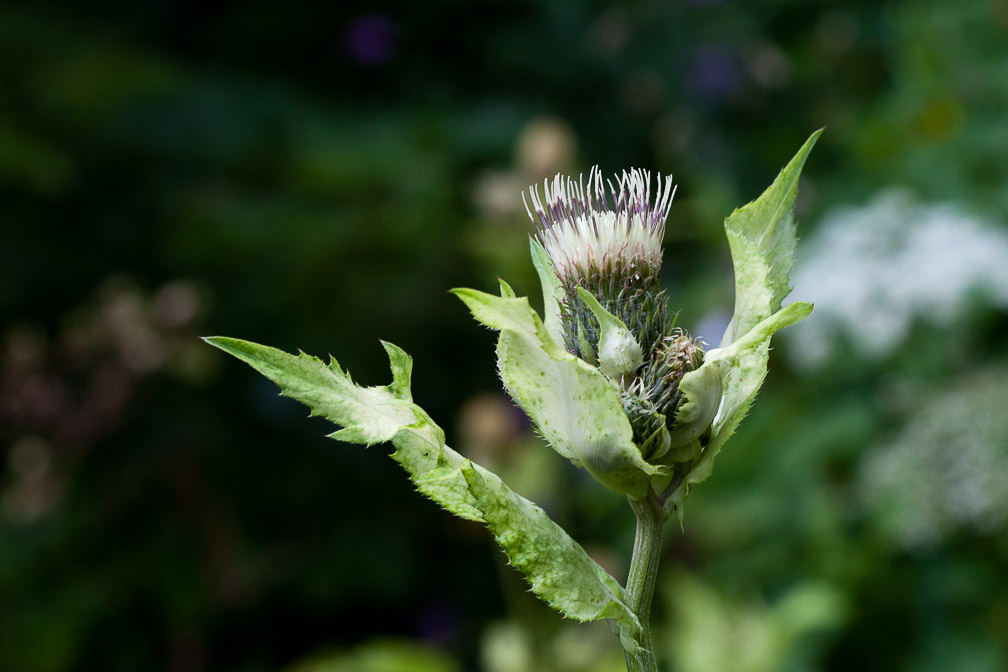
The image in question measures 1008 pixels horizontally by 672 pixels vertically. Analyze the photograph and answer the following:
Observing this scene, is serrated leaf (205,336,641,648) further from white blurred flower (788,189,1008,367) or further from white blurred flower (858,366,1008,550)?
white blurred flower (788,189,1008,367)

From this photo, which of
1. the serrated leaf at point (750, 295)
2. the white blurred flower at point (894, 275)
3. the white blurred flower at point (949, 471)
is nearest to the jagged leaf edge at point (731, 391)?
the serrated leaf at point (750, 295)

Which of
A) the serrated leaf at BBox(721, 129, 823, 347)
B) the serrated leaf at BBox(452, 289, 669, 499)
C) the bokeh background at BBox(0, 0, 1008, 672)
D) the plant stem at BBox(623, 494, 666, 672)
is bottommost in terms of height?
the bokeh background at BBox(0, 0, 1008, 672)

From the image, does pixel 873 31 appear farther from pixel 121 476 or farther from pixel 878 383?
pixel 121 476

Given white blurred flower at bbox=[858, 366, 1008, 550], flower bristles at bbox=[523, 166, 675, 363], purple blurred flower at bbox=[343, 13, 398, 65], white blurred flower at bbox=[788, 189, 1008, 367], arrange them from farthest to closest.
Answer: purple blurred flower at bbox=[343, 13, 398, 65] → white blurred flower at bbox=[788, 189, 1008, 367] → white blurred flower at bbox=[858, 366, 1008, 550] → flower bristles at bbox=[523, 166, 675, 363]

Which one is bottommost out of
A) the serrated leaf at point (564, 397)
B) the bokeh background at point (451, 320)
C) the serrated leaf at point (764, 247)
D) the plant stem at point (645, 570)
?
the bokeh background at point (451, 320)

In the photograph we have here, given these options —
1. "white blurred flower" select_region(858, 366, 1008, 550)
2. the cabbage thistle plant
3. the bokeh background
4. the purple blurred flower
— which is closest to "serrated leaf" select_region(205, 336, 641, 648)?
the cabbage thistle plant

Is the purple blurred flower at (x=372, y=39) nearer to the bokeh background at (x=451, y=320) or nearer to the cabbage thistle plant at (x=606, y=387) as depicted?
the bokeh background at (x=451, y=320)

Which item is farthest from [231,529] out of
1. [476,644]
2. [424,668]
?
[424,668]
